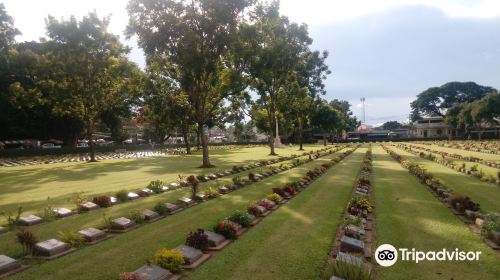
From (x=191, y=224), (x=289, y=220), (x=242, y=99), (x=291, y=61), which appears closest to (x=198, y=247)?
(x=191, y=224)

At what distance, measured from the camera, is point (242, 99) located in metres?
41.0

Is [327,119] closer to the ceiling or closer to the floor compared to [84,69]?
closer to the floor

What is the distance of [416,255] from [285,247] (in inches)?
113

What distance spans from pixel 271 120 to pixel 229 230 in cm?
4268

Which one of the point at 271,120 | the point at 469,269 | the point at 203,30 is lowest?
the point at 469,269

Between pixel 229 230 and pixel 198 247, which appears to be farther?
pixel 229 230

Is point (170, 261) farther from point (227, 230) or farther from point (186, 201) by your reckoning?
point (186, 201)

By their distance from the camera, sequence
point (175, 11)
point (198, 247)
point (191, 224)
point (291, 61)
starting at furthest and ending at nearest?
point (291, 61) < point (175, 11) < point (191, 224) < point (198, 247)

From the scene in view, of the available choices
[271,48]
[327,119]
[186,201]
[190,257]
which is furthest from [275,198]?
[327,119]

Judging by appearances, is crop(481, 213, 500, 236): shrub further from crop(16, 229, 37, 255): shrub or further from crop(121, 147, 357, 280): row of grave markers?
crop(16, 229, 37, 255): shrub

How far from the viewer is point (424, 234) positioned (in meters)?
10.8

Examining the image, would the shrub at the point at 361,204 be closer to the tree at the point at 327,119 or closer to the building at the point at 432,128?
the tree at the point at 327,119

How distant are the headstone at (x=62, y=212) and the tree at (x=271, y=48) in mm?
22006

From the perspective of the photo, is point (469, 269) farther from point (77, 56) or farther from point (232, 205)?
point (77, 56)
